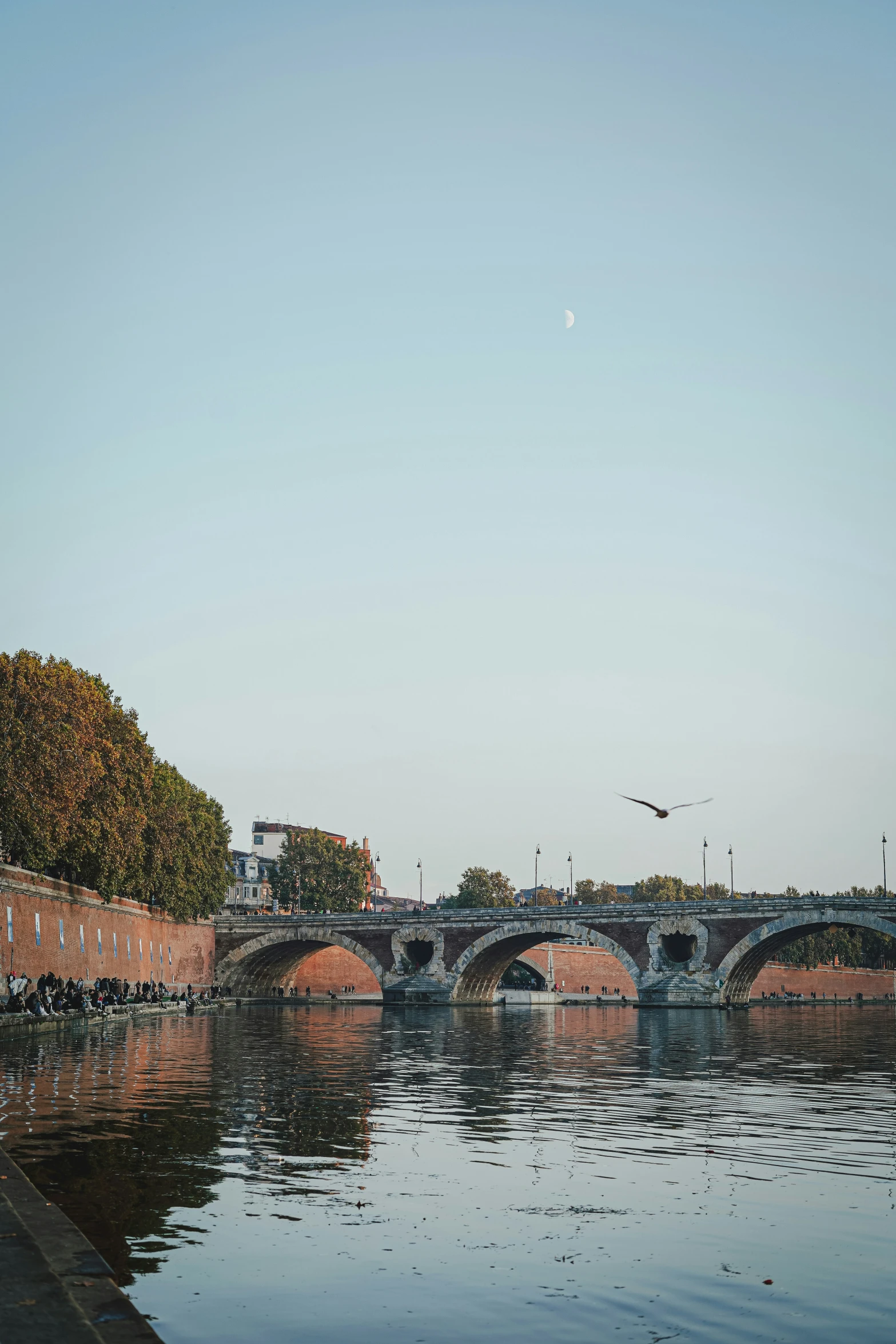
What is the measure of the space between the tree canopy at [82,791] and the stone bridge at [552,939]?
62.3ft

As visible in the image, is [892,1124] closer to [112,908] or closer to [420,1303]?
[420,1303]

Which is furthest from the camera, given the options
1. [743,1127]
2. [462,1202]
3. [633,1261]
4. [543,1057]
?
[543,1057]

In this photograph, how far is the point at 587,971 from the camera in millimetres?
127562

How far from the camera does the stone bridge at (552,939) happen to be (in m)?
88.2

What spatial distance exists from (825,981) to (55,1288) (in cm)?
14414

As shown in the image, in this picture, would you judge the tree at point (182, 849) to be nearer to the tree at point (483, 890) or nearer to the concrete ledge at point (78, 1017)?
the concrete ledge at point (78, 1017)

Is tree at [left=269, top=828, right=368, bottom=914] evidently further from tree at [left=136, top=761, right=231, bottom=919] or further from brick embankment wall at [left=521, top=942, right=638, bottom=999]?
tree at [left=136, top=761, right=231, bottom=919]

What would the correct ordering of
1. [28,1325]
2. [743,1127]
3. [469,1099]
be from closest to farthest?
[28,1325], [743,1127], [469,1099]

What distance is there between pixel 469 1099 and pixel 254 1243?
15814 millimetres

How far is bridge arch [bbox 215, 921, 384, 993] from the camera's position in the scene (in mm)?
103319

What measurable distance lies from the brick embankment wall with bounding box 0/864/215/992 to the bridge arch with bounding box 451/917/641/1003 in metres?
19.7

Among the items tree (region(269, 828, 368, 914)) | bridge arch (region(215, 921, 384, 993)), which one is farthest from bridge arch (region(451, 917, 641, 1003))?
tree (region(269, 828, 368, 914))

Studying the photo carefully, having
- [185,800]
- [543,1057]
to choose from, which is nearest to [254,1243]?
[543,1057]

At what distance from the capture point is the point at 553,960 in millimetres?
124875
